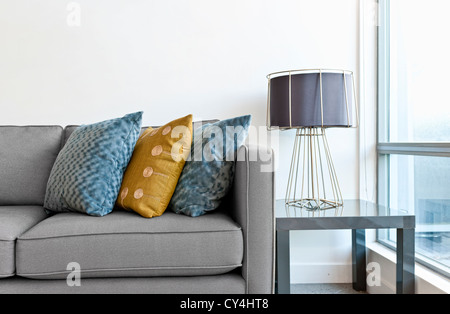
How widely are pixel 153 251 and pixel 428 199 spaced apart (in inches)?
51.3

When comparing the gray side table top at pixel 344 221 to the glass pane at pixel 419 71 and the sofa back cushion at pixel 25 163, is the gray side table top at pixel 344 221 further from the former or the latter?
the sofa back cushion at pixel 25 163

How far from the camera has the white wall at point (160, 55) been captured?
2.26 meters

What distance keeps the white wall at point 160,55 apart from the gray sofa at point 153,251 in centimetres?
89

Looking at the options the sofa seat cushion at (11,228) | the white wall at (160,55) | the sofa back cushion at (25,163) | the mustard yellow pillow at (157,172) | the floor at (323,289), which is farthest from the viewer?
the white wall at (160,55)

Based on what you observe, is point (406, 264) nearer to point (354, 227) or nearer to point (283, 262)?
point (354, 227)

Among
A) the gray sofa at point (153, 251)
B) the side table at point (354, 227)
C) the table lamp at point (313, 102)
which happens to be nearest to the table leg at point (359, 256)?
the table lamp at point (313, 102)

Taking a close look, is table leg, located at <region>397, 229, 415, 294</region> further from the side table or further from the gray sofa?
the gray sofa

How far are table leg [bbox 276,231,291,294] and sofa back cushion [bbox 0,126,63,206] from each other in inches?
48.2

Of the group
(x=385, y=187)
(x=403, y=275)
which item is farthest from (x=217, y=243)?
(x=385, y=187)

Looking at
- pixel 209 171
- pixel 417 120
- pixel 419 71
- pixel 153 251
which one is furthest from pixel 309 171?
pixel 153 251

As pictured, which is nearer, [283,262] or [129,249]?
[129,249]

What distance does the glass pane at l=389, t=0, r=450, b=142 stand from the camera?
173 centimetres

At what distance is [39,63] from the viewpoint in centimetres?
226

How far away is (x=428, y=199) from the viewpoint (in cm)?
181
